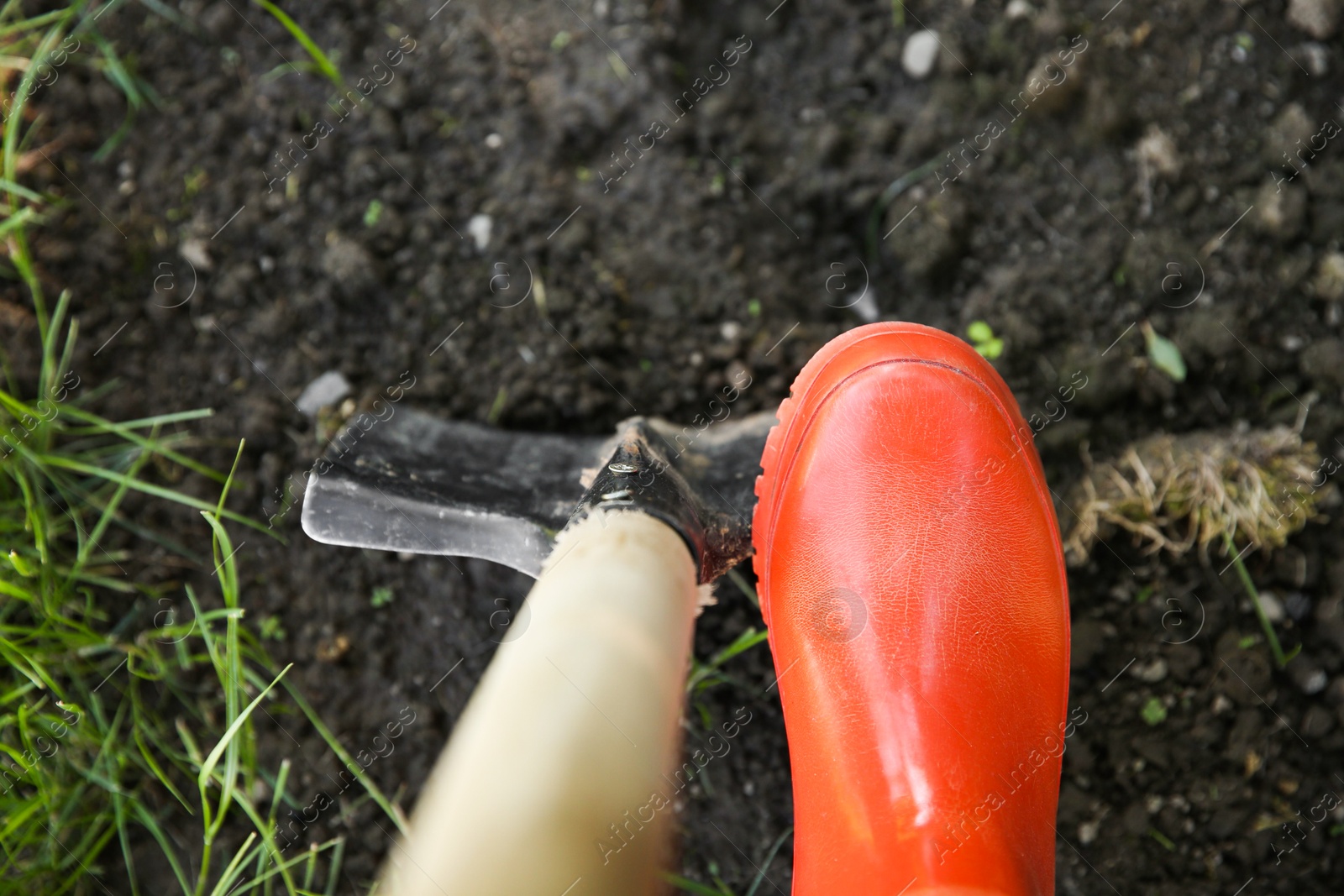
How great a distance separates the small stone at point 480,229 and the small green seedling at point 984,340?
0.96m

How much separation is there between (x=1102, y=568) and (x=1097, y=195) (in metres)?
0.72

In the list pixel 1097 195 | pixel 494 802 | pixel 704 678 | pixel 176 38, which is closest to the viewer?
pixel 494 802

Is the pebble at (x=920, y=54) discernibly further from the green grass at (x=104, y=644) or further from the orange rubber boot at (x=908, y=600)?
the green grass at (x=104, y=644)

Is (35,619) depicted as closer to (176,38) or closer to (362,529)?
(362,529)

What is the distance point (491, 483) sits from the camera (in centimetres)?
144

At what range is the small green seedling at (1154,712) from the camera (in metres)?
1.49

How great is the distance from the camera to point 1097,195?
160 cm

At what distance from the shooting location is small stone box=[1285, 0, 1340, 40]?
158 centimetres

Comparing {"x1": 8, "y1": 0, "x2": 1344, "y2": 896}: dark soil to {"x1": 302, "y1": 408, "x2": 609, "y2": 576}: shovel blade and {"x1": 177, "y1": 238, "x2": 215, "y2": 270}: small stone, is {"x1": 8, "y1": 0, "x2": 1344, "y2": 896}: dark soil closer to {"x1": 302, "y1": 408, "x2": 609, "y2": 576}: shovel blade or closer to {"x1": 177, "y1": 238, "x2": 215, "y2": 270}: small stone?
{"x1": 177, "y1": 238, "x2": 215, "y2": 270}: small stone

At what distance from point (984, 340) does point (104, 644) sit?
172 cm

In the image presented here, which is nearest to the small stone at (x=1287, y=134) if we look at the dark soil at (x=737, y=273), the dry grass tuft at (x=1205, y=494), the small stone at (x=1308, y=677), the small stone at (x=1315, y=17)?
the dark soil at (x=737, y=273)

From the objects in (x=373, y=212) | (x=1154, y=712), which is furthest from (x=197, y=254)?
(x=1154, y=712)

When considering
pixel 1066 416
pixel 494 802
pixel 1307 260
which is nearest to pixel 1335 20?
pixel 1307 260

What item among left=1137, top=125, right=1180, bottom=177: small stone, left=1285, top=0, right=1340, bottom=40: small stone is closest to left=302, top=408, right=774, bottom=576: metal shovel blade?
left=1137, top=125, right=1180, bottom=177: small stone
